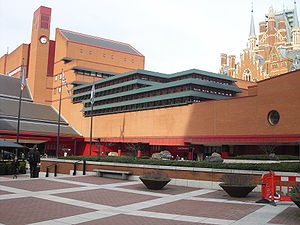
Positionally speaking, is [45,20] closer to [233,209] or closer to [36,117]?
[36,117]

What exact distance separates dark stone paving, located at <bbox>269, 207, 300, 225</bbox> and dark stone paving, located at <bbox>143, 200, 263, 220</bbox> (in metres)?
1.06

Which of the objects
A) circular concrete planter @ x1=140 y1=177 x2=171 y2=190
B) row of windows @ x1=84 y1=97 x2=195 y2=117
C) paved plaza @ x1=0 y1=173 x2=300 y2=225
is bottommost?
paved plaza @ x1=0 y1=173 x2=300 y2=225

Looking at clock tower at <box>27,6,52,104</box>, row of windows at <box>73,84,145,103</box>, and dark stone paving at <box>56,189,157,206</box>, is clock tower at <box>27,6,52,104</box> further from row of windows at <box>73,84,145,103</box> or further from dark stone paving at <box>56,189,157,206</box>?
dark stone paving at <box>56,189,157,206</box>

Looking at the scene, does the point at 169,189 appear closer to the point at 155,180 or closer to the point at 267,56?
the point at 155,180

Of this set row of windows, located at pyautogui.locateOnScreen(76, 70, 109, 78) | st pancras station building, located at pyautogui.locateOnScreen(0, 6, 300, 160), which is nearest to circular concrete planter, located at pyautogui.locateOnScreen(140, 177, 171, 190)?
st pancras station building, located at pyautogui.locateOnScreen(0, 6, 300, 160)

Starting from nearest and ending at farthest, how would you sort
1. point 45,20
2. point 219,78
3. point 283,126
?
point 283,126 < point 219,78 < point 45,20

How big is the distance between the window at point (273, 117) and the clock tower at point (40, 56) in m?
61.6

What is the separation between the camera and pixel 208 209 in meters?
12.3

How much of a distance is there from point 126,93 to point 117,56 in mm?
25146

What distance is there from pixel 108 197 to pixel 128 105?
1869 inches

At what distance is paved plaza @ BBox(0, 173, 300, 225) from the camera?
10.3 metres

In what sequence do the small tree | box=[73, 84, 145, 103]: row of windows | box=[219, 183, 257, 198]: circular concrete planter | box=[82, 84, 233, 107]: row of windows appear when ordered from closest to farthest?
box=[219, 183, 257, 198]: circular concrete planter → the small tree → box=[82, 84, 233, 107]: row of windows → box=[73, 84, 145, 103]: row of windows

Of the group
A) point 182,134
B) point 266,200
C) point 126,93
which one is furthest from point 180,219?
point 126,93

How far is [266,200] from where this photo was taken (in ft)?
44.8
